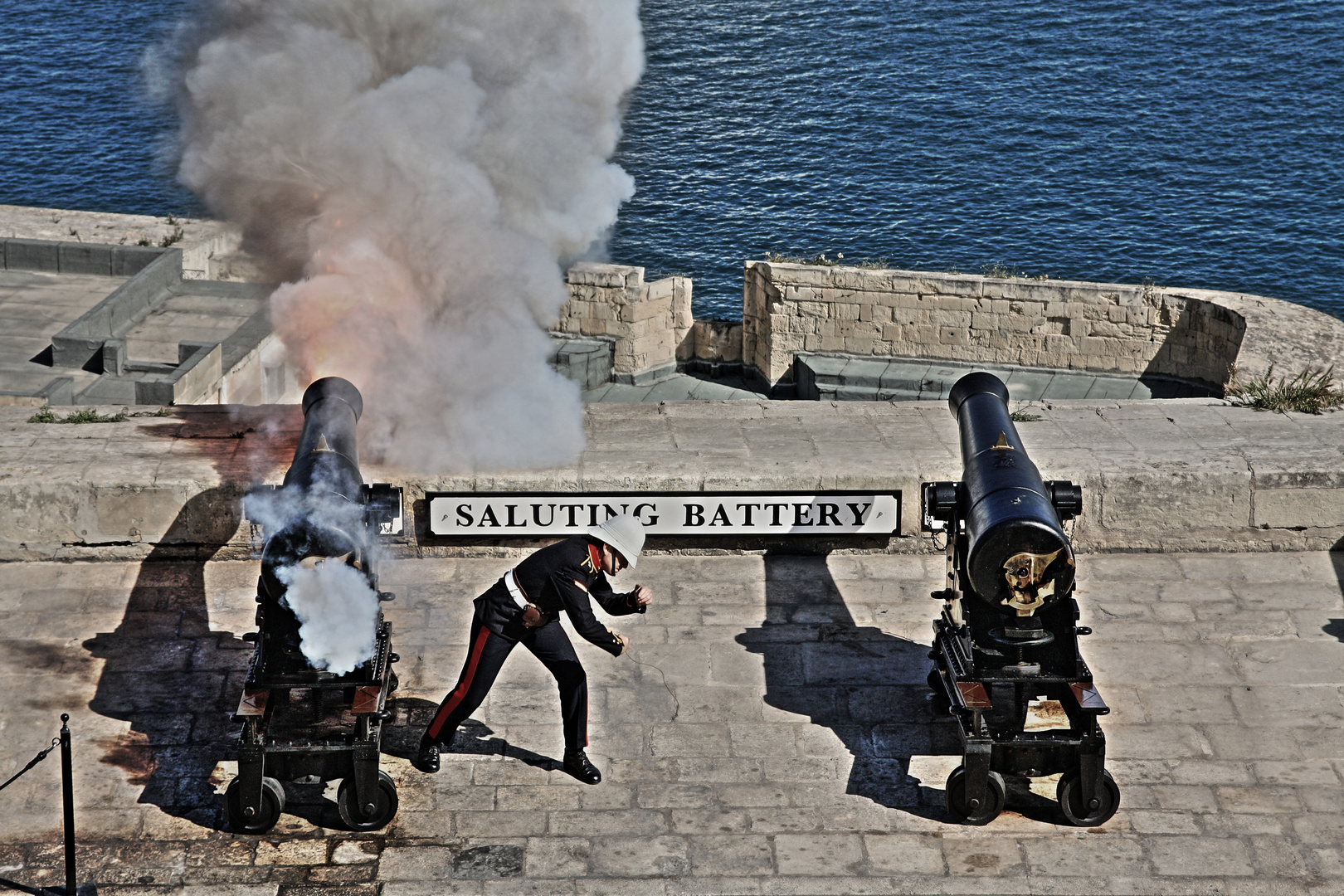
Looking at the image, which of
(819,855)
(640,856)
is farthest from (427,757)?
(819,855)

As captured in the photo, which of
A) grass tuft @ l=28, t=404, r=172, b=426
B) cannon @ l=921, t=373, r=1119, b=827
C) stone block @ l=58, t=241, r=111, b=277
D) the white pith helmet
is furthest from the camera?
stone block @ l=58, t=241, r=111, b=277

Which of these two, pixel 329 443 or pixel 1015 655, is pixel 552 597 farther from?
pixel 1015 655

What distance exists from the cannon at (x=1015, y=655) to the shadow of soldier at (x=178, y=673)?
3.81 m

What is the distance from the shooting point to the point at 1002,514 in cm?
713

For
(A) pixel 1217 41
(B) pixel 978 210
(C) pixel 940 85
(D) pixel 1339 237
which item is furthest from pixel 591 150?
(A) pixel 1217 41

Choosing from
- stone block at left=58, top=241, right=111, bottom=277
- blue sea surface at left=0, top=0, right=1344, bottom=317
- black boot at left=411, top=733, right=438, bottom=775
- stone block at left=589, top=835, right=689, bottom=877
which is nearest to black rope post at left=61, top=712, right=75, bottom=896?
black boot at left=411, top=733, right=438, bottom=775

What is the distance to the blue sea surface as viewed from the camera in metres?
35.4

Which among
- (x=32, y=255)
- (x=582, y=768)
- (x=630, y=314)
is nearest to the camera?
(x=582, y=768)

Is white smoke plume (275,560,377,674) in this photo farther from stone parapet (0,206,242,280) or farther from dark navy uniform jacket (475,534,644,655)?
stone parapet (0,206,242,280)

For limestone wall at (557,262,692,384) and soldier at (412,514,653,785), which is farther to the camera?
limestone wall at (557,262,692,384)

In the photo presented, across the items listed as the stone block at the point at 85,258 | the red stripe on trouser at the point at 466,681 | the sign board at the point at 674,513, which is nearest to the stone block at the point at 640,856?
the red stripe on trouser at the point at 466,681

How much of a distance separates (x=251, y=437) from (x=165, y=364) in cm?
981

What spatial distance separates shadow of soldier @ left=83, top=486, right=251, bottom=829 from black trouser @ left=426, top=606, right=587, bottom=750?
1255 millimetres

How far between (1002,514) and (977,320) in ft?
51.8
